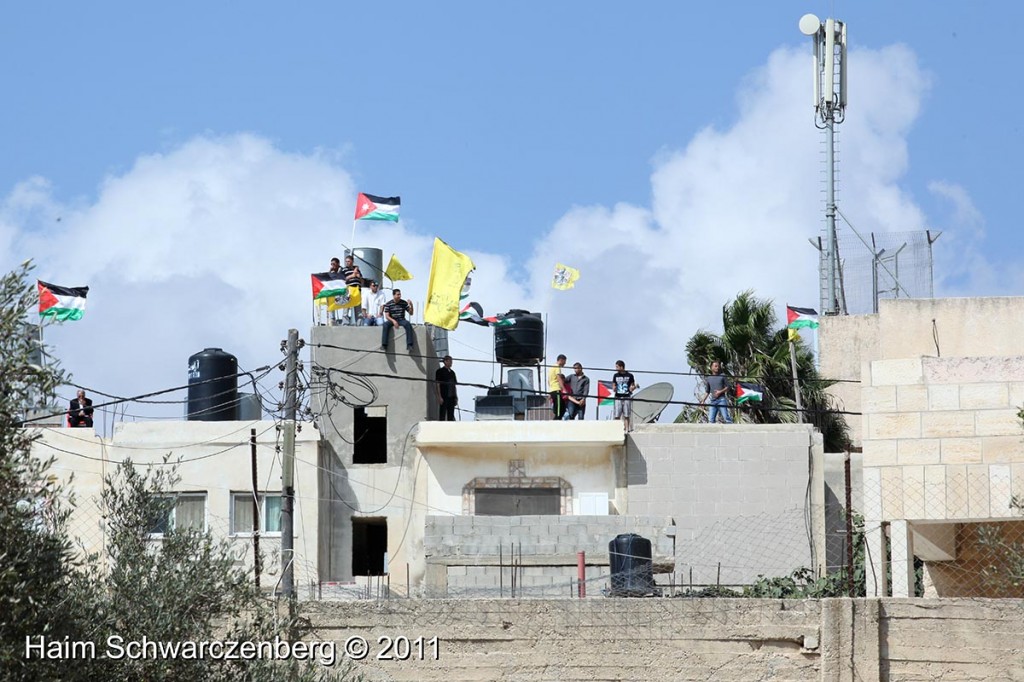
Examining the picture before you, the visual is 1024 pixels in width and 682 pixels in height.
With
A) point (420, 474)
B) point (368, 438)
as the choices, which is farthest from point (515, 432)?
point (368, 438)

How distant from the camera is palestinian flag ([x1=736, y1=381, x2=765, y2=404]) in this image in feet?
102

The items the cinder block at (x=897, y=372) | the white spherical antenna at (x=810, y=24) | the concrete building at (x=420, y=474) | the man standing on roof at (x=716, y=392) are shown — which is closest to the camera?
the cinder block at (x=897, y=372)

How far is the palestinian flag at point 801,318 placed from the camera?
35.8 m

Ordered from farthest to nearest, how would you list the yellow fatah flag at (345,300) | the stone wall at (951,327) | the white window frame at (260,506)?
the yellow fatah flag at (345,300) → the white window frame at (260,506) → the stone wall at (951,327)

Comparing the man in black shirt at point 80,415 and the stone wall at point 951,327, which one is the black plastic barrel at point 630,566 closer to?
the stone wall at point 951,327

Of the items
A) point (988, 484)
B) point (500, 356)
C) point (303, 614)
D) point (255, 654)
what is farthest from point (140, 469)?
point (988, 484)

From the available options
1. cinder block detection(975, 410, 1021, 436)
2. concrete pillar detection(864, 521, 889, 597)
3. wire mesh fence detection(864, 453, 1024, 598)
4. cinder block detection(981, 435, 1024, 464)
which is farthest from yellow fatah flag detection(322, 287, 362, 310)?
cinder block detection(981, 435, 1024, 464)

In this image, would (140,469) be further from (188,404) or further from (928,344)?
(928,344)

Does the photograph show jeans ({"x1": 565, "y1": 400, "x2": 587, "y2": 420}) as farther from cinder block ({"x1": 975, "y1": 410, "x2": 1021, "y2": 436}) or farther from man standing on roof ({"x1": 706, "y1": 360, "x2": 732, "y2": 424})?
cinder block ({"x1": 975, "y1": 410, "x2": 1021, "y2": 436})

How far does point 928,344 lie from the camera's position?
2738 centimetres

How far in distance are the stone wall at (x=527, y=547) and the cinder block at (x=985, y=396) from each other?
5476mm

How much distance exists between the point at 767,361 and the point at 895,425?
16065 millimetres

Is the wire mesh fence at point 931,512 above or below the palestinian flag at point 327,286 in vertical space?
below

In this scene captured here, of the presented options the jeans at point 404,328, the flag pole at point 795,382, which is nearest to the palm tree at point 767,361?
the flag pole at point 795,382
